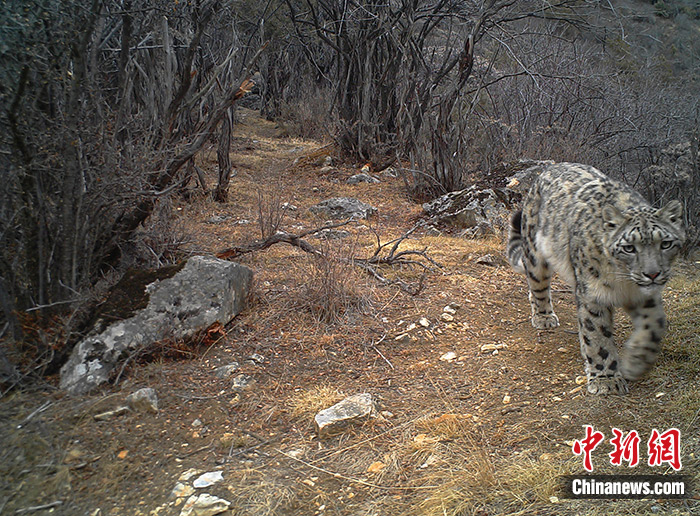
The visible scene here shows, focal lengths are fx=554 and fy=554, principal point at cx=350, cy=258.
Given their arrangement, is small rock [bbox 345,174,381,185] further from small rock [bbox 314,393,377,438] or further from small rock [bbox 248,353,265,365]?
small rock [bbox 314,393,377,438]

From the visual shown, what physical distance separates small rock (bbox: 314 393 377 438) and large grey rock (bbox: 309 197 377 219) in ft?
16.8

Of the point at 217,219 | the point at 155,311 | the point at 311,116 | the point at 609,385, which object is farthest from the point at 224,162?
the point at 311,116

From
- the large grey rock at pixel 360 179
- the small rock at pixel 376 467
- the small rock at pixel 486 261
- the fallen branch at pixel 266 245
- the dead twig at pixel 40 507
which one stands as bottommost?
the dead twig at pixel 40 507

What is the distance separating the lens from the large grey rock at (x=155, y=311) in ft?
12.4

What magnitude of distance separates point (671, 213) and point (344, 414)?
2.31m

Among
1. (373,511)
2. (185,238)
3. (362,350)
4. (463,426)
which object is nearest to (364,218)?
(185,238)

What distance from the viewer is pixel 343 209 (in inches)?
344

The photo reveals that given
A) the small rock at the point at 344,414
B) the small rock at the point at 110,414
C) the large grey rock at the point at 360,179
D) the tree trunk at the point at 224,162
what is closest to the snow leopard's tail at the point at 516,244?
the small rock at the point at 344,414

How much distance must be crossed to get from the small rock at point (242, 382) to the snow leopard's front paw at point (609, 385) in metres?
2.29

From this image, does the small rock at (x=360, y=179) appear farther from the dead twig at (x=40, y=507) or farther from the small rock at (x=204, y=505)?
the dead twig at (x=40, y=507)

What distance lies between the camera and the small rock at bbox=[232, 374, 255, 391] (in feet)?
12.8

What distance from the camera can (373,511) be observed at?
275cm

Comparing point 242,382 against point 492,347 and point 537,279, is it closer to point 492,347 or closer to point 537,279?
point 492,347

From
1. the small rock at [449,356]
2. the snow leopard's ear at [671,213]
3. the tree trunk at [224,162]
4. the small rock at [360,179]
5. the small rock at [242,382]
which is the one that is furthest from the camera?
the small rock at [360,179]
